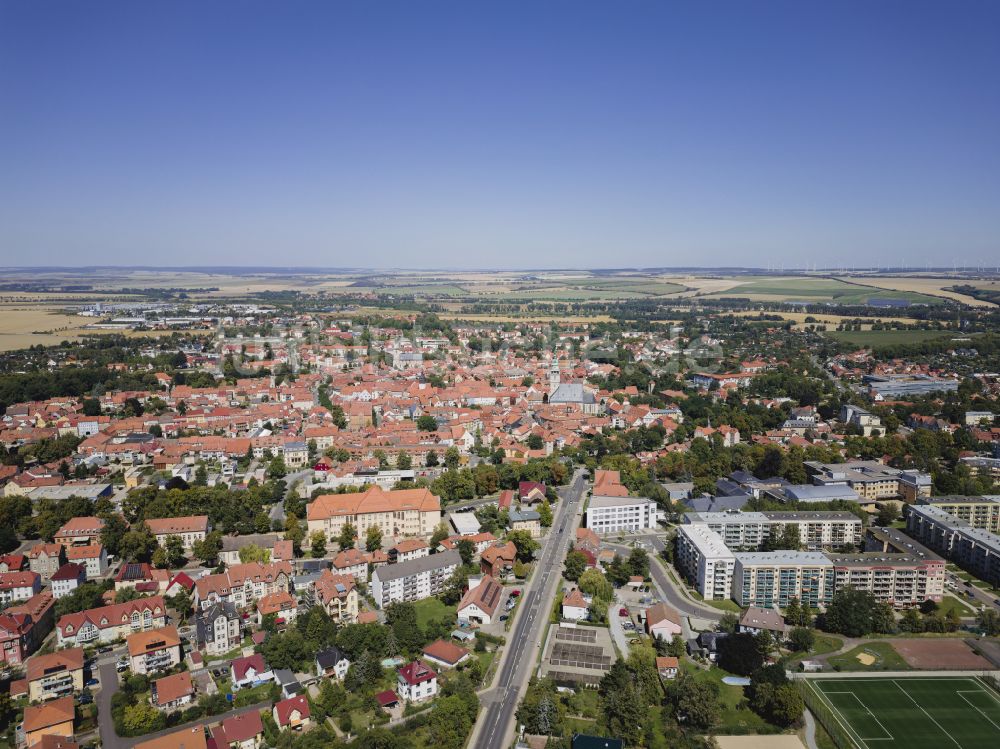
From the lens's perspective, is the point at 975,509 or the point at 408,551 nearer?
the point at 408,551

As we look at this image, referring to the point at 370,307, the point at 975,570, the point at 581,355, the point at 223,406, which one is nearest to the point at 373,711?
the point at 975,570

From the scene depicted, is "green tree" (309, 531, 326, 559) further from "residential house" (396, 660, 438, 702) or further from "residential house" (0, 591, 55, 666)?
"residential house" (396, 660, 438, 702)

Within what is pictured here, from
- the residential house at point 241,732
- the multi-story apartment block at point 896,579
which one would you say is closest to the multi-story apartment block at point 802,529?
the multi-story apartment block at point 896,579

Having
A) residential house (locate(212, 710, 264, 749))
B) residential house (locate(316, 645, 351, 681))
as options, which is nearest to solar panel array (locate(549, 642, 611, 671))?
residential house (locate(316, 645, 351, 681))

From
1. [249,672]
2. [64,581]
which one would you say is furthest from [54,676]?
[64,581]

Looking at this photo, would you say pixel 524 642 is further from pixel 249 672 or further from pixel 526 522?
pixel 526 522

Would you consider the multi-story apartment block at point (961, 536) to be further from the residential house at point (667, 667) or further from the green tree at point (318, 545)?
the green tree at point (318, 545)

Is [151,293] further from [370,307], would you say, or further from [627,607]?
[627,607]
